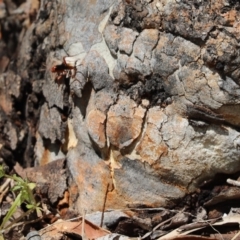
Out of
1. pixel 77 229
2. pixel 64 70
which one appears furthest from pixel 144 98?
pixel 77 229

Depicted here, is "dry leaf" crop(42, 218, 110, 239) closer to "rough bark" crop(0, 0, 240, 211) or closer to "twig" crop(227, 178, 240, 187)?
"rough bark" crop(0, 0, 240, 211)

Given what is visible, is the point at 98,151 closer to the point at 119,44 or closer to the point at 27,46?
the point at 119,44

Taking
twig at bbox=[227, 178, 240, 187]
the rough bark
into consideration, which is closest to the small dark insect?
the rough bark

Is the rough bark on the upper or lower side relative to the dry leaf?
upper

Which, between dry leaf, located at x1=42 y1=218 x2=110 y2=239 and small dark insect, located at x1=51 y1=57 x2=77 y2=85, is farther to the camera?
small dark insect, located at x1=51 y1=57 x2=77 y2=85

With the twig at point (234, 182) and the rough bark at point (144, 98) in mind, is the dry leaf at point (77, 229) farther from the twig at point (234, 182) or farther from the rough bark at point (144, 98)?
the twig at point (234, 182)

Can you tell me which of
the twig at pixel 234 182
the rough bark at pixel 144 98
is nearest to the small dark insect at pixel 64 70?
the rough bark at pixel 144 98

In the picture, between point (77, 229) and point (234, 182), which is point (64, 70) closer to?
point (77, 229)
